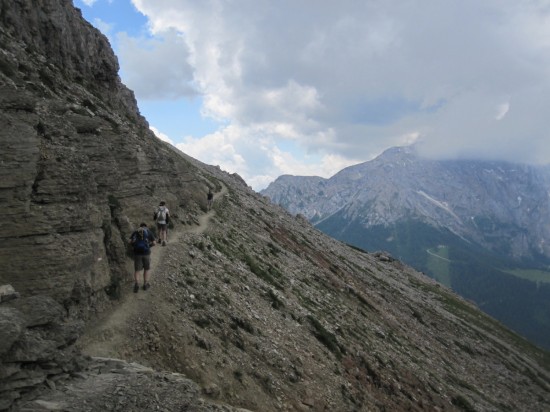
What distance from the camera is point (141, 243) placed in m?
24.1

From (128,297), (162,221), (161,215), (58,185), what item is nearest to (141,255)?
(128,297)

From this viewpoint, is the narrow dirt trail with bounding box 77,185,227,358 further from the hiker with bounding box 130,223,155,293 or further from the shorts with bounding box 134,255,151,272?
the shorts with bounding box 134,255,151,272

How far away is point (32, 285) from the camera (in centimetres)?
1780

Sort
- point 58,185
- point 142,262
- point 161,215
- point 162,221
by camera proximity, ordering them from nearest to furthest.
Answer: point 58,185, point 142,262, point 162,221, point 161,215

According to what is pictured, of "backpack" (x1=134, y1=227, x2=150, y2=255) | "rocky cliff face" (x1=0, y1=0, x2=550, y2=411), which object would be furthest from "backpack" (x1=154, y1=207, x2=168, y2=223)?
"backpack" (x1=134, y1=227, x2=150, y2=255)

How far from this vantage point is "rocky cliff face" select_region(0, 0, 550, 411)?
14.9m

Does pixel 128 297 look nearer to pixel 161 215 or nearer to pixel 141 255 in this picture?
pixel 141 255

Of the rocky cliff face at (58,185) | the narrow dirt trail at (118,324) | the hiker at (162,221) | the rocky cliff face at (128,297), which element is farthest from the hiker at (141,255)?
the hiker at (162,221)

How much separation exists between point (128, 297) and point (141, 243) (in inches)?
117

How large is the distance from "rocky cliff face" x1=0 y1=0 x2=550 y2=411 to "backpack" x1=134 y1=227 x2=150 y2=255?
3.59 feet

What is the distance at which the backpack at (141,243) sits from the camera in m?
24.0

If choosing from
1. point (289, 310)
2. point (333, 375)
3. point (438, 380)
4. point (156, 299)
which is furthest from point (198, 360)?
point (438, 380)

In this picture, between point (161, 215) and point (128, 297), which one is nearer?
point (128, 297)

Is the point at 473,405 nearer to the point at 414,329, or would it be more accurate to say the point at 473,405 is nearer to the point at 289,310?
the point at 414,329
